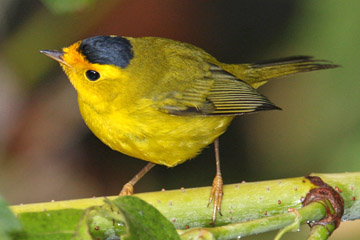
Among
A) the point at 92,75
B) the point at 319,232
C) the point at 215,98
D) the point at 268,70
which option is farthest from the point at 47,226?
the point at 268,70

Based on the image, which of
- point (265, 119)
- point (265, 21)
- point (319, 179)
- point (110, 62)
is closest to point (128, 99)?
point (110, 62)

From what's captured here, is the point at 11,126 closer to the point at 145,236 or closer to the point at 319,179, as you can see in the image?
the point at 319,179

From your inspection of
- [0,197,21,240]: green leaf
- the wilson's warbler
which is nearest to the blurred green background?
the wilson's warbler

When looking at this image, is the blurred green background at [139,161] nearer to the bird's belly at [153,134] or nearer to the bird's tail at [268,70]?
the bird's tail at [268,70]

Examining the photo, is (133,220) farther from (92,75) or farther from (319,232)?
(92,75)

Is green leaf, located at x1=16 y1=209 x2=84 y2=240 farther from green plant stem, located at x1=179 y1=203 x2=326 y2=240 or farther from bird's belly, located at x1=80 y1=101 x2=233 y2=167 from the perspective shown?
bird's belly, located at x1=80 y1=101 x2=233 y2=167

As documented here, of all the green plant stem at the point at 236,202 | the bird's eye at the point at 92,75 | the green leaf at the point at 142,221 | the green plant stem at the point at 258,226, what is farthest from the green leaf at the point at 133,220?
the bird's eye at the point at 92,75

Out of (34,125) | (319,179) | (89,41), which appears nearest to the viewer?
(319,179)
